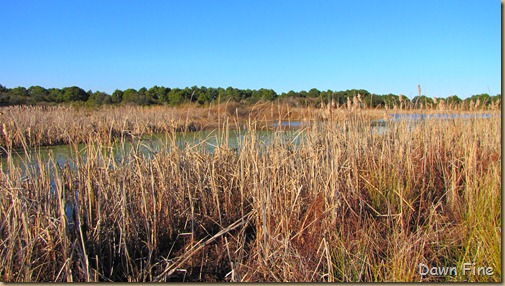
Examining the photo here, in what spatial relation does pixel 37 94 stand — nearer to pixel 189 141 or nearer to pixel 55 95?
pixel 55 95

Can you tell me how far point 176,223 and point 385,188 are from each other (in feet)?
5.22

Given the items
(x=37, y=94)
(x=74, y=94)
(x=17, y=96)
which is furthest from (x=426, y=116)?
(x=74, y=94)

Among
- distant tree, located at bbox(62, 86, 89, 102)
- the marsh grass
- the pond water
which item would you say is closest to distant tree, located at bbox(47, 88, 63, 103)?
distant tree, located at bbox(62, 86, 89, 102)

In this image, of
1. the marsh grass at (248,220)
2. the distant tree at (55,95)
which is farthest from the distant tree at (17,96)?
the marsh grass at (248,220)

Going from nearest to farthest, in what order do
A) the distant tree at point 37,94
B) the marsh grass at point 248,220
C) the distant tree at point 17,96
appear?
1. the marsh grass at point 248,220
2. the distant tree at point 17,96
3. the distant tree at point 37,94

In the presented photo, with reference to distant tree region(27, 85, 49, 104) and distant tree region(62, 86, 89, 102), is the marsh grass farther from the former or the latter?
distant tree region(62, 86, 89, 102)

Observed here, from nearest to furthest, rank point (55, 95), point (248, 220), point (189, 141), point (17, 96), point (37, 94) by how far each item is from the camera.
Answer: point (248, 220) → point (189, 141) → point (17, 96) → point (37, 94) → point (55, 95)

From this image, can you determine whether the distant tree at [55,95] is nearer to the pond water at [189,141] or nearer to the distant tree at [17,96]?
the distant tree at [17,96]

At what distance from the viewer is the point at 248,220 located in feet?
7.69

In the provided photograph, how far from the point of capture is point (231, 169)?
3.21 m

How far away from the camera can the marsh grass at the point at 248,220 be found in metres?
1.90

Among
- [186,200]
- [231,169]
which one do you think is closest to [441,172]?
[231,169]

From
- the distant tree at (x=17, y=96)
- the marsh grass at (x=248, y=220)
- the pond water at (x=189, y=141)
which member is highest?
the distant tree at (x=17, y=96)

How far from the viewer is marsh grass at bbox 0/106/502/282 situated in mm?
1900
